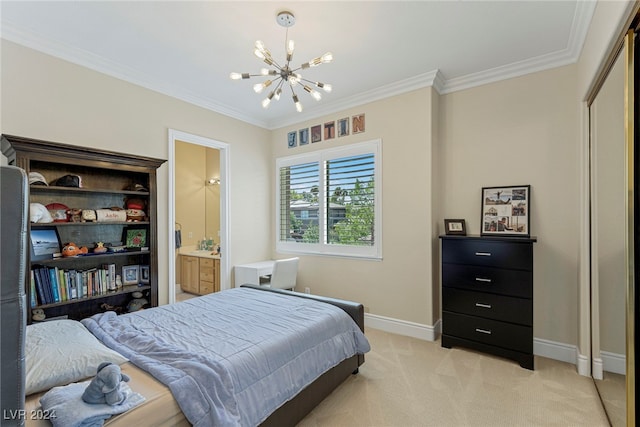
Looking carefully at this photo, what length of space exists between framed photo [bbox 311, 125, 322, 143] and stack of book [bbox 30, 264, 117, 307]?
2.86m

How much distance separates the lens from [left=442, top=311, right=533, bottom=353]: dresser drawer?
2.71 metres

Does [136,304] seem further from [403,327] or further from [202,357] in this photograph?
[403,327]

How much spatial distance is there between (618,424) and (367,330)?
88.2 inches

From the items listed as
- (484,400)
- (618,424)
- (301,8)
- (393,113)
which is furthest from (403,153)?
(618,424)

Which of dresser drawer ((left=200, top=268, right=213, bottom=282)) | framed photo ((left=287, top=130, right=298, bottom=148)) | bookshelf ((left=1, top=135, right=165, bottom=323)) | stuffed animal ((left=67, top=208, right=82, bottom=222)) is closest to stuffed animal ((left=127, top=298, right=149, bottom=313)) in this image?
bookshelf ((left=1, top=135, right=165, bottom=323))

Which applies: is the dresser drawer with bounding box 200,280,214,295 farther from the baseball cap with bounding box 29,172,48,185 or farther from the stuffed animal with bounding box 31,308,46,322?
the baseball cap with bounding box 29,172,48,185

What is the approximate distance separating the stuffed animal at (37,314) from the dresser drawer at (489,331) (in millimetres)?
3633

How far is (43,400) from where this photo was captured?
124cm

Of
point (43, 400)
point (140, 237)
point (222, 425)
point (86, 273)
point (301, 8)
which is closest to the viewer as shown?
point (43, 400)

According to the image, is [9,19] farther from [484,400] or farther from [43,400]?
[484,400]

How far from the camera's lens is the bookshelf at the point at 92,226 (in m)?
2.43

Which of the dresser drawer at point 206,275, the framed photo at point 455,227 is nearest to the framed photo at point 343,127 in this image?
the framed photo at point 455,227

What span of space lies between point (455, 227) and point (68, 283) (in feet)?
12.3

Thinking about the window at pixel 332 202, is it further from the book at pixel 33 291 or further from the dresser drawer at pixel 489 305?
the book at pixel 33 291
